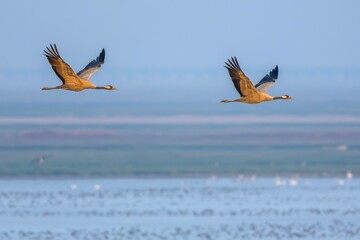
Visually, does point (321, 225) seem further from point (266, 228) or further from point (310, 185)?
point (310, 185)

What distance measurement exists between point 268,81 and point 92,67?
8.29ft

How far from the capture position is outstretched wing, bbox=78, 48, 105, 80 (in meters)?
22.3

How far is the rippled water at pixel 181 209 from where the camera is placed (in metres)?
41.5

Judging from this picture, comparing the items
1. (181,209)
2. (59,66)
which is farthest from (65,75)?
(181,209)

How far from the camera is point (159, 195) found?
162 feet

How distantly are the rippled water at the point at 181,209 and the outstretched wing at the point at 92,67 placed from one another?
58.2ft

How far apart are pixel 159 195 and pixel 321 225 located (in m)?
7.66

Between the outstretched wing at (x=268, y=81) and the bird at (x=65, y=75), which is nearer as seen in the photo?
the bird at (x=65, y=75)

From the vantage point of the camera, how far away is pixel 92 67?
Result: 2258 centimetres

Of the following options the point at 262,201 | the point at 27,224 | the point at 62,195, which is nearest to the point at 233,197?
the point at 262,201

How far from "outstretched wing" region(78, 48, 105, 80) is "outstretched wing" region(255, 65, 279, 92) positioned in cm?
217

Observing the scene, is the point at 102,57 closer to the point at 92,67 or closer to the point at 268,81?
the point at 92,67

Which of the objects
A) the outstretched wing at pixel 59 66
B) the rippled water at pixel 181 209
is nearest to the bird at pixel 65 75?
the outstretched wing at pixel 59 66

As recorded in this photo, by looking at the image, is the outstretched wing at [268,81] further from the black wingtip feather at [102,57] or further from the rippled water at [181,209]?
the rippled water at [181,209]
